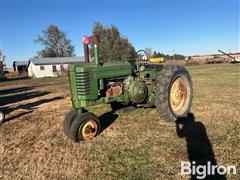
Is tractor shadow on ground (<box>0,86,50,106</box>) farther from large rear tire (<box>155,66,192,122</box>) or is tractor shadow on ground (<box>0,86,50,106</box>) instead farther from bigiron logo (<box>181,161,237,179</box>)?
bigiron logo (<box>181,161,237,179</box>)

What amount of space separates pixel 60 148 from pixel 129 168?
168 cm

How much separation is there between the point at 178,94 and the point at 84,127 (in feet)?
9.47

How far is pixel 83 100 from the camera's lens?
506 cm

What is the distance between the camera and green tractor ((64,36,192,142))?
4949mm

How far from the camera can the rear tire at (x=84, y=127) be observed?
4723 millimetres

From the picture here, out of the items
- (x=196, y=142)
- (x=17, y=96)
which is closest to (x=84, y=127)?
(x=196, y=142)

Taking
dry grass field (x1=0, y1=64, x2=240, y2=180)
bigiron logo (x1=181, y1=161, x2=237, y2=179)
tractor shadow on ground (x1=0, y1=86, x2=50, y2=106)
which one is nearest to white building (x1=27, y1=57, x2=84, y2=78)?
tractor shadow on ground (x1=0, y1=86, x2=50, y2=106)

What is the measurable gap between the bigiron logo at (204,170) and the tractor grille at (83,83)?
2416mm

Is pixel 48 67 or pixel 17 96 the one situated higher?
pixel 48 67

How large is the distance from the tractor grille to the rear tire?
18.2 inches

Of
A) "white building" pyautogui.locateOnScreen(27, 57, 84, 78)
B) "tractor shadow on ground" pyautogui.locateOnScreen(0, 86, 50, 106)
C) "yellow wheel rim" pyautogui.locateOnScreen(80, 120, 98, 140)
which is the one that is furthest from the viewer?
"white building" pyautogui.locateOnScreen(27, 57, 84, 78)

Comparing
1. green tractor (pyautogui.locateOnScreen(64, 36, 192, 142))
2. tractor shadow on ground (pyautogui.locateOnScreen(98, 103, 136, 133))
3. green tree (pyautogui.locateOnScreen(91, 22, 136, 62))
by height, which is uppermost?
green tree (pyautogui.locateOnScreen(91, 22, 136, 62))

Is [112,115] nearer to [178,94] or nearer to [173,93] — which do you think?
[173,93]

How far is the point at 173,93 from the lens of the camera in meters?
6.32
